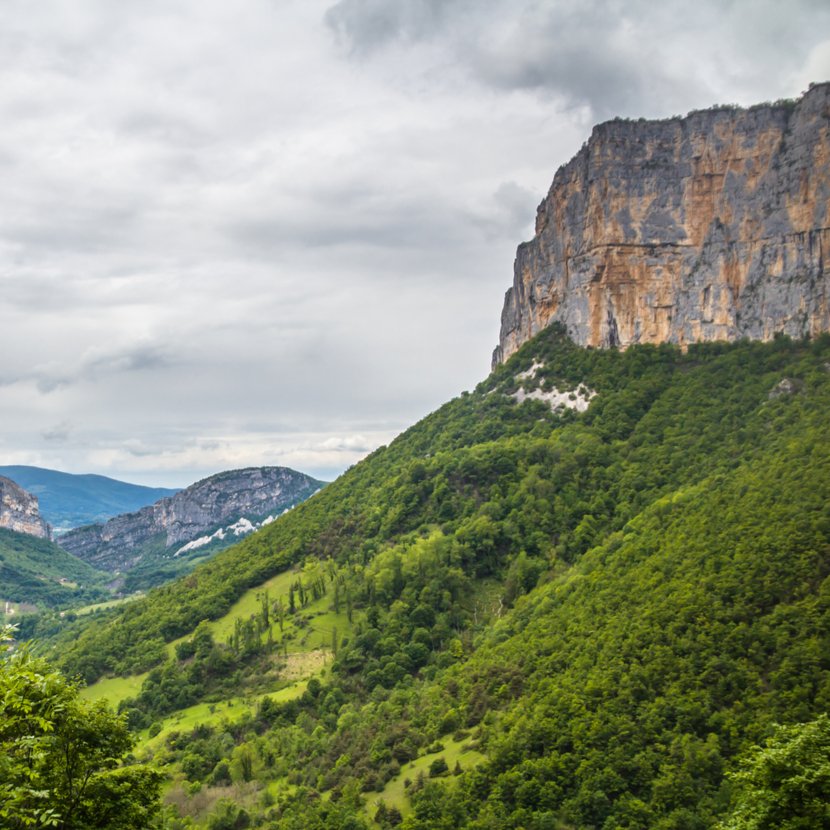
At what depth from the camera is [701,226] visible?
381 feet

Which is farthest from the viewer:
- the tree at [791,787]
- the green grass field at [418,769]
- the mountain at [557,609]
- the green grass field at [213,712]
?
the green grass field at [213,712]

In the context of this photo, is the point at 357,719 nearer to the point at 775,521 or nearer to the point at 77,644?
the point at 775,521

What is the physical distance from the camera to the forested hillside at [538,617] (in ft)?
173

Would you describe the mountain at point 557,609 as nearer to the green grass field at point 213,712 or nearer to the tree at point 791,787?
the tree at point 791,787

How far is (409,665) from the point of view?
85250 mm

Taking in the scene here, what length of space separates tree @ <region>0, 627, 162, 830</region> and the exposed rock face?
104736 mm

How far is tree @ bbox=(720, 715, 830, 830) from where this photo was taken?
22.2m

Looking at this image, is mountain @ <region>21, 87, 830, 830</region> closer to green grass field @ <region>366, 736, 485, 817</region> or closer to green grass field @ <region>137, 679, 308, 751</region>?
green grass field @ <region>366, 736, 485, 817</region>

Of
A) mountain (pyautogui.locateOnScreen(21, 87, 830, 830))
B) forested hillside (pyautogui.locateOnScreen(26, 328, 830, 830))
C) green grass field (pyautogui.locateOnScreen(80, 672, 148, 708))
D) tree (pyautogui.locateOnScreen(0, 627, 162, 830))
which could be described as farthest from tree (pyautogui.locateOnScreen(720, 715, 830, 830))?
green grass field (pyautogui.locateOnScreen(80, 672, 148, 708))

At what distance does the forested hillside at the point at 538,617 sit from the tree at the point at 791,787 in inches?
676

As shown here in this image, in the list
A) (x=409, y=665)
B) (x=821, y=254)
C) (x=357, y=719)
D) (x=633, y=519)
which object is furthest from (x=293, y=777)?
(x=821, y=254)

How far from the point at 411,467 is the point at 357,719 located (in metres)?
48.4

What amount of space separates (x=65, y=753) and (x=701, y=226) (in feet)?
394

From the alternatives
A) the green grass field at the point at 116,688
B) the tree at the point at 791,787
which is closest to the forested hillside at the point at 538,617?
the green grass field at the point at 116,688
